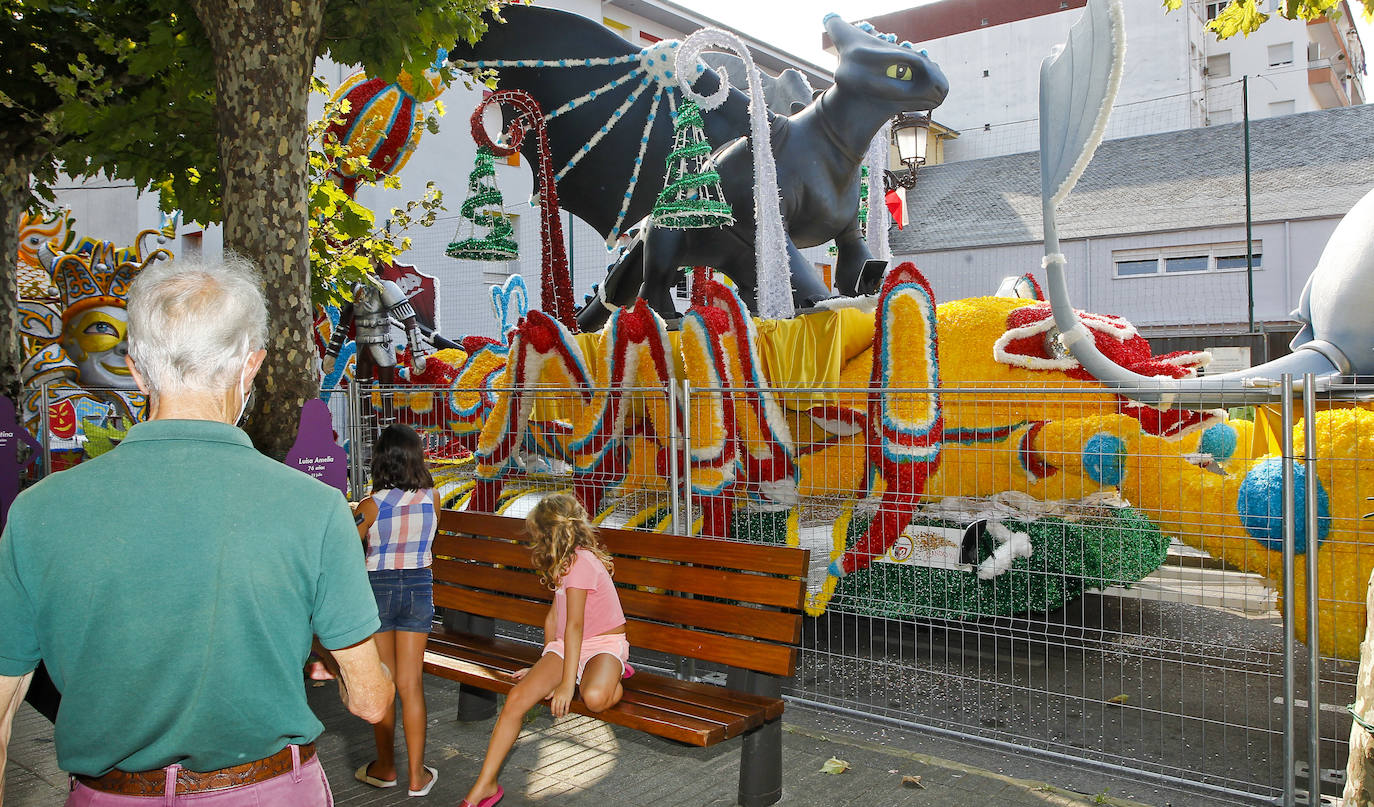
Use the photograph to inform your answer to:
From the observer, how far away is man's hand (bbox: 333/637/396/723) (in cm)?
182

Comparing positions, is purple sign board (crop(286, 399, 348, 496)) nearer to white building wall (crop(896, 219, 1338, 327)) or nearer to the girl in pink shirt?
the girl in pink shirt

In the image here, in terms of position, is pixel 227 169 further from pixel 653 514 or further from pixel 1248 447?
pixel 1248 447

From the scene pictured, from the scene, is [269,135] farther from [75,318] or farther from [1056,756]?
[75,318]

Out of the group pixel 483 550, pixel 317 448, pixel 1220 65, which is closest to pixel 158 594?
pixel 317 448

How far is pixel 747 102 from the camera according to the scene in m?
7.42

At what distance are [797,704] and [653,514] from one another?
1.87 meters

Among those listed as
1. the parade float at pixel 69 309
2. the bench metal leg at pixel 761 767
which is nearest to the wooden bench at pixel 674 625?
the bench metal leg at pixel 761 767

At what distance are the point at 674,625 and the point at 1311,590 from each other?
7.42 feet

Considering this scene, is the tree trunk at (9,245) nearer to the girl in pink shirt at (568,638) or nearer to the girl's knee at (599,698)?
the girl in pink shirt at (568,638)

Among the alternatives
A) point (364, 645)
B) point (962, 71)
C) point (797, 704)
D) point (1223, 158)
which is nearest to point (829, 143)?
point (797, 704)

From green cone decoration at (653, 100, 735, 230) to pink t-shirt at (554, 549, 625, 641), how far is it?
3.47 meters

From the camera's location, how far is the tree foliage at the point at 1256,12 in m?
4.64

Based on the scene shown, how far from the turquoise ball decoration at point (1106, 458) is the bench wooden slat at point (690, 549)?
67.7 inches

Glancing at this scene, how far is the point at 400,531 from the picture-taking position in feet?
11.9
